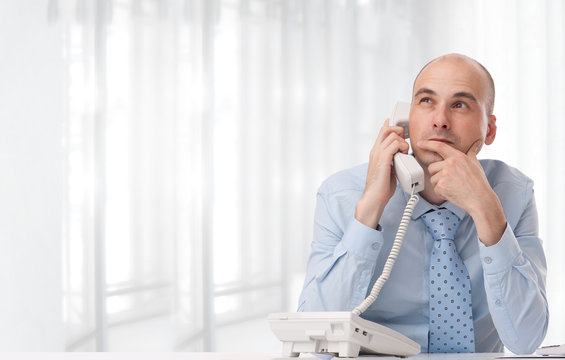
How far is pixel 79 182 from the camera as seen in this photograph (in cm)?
333

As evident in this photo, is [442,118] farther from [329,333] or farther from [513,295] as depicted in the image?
[329,333]

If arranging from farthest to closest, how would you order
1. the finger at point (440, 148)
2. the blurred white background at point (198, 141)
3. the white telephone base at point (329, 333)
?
the blurred white background at point (198, 141), the finger at point (440, 148), the white telephone base at point (329, 333)

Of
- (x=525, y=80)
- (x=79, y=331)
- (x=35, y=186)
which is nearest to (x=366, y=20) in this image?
(x=525, y=80)

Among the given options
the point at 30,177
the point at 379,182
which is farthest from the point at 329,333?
the point at 30,177

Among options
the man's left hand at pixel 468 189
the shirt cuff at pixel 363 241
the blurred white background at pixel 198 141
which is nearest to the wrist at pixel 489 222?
the man's left hand at pixel 468 189

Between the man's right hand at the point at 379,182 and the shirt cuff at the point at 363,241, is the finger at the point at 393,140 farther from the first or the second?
the shirt cuff at the point at 363,241

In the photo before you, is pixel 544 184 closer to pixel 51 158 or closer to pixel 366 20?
pixel 366 20

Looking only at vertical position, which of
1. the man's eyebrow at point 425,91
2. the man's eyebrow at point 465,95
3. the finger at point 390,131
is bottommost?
the finger at point 390,131

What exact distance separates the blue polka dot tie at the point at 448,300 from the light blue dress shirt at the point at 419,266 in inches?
1.4

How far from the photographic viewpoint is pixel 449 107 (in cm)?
154

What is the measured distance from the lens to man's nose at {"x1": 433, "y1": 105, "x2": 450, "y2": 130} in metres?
1.50

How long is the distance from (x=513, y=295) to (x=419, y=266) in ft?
0.72

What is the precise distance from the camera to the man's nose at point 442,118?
1501mm

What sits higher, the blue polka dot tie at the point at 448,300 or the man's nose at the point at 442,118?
the man's nose at the point at 442,118
